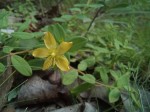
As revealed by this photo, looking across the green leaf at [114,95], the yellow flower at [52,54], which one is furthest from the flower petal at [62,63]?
the green leaf at [114,95]

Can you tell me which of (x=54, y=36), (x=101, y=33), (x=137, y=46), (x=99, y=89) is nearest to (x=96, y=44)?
(x=101, y=33)

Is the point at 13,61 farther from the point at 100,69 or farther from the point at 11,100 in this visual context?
the point at 100,69

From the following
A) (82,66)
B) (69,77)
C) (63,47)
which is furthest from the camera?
(82,66)

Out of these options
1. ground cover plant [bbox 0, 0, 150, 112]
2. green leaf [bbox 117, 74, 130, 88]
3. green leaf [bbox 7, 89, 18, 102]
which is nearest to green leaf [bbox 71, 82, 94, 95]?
ground cover plant [bbox 0, 0, 150, 112]

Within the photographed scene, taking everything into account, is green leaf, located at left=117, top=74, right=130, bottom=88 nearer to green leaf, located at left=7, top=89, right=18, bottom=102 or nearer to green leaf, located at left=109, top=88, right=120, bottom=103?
green leaf, located at left=109, top=88, right=120, bottom=103

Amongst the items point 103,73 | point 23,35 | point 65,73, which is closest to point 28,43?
point 23,35

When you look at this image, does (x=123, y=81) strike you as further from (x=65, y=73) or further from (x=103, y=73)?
(x=65, y=73)

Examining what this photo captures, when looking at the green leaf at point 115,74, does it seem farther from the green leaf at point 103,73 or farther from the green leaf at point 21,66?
the green leaf at point 21,66
